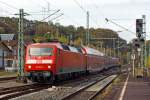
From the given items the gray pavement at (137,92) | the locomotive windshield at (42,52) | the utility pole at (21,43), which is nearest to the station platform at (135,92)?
the gray pavement at (137,92)

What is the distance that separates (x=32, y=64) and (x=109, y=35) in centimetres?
10390

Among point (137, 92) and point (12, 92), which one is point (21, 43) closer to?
point (12, 92)

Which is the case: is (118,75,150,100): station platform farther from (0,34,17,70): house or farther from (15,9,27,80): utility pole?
(0,34,17,70): house

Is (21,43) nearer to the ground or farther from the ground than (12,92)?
farther from the ground

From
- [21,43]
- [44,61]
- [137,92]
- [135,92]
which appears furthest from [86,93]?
[21,43]

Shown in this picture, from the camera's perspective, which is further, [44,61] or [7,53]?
[7,53]

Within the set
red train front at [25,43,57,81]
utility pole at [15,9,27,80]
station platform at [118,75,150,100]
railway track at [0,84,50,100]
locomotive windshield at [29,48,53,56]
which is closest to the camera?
railway track at [0,84,50,100]

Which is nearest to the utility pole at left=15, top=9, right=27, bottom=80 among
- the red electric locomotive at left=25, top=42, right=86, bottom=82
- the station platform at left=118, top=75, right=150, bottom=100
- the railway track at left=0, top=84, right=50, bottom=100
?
the red electric locomotive at left=25, top=42, right=86, bottom=82

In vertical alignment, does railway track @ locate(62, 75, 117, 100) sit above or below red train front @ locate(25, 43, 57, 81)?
below

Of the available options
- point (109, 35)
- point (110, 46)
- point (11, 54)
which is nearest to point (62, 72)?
point (11, 54)

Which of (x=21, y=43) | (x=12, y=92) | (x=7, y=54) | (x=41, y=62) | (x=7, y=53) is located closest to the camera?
(x=12, y=92)

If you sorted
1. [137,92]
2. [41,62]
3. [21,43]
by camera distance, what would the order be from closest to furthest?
[137,92]
[41,62]
[21,43]

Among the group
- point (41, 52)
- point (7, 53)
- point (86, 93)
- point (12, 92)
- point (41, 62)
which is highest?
point (7, 53)

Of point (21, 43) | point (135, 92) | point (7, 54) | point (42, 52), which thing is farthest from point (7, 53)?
point (135, 92)
